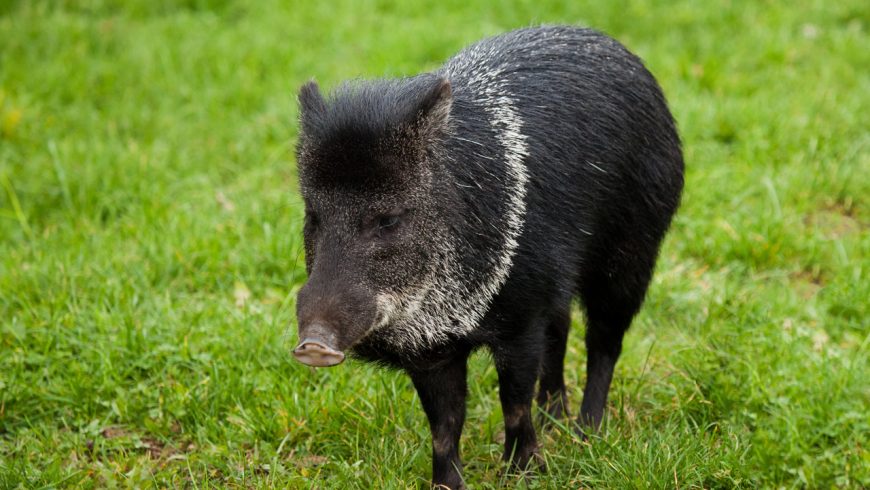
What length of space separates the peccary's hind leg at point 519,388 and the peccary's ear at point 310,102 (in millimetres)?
995

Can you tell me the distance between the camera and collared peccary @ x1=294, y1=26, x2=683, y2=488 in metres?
3.08

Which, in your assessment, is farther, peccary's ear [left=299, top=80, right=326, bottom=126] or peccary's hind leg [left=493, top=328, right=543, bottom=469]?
peccary's hind leg [left=493, top=328, right=543, bottom=469]

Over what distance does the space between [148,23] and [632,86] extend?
209 inches

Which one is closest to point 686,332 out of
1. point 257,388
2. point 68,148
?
point 257,388

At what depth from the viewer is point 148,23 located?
26.5 feet

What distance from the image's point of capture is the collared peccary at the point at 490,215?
308 cm

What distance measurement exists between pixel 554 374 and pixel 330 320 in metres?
1.58

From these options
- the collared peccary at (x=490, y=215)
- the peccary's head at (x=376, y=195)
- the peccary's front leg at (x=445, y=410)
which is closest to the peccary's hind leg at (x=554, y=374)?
the collared peccary at (x=490, y=215)

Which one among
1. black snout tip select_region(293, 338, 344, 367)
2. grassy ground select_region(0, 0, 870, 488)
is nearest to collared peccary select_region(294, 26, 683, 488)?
black snout tip select_region(293, 338, 344, 367)

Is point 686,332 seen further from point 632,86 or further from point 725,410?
point 632,86

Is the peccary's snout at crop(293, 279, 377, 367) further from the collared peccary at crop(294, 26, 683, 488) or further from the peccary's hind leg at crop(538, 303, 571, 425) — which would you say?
the peccary's hind leg at crop(538, 303, 571, 425)

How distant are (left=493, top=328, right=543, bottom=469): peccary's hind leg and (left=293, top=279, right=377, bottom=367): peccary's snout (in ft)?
2.16

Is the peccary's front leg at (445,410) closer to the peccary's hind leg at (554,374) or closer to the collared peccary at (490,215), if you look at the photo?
the collared peccary at (490,215)

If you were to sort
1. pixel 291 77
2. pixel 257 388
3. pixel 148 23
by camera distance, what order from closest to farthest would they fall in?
pixel 257 388 → pixel 291 77 → pixel 148 23
